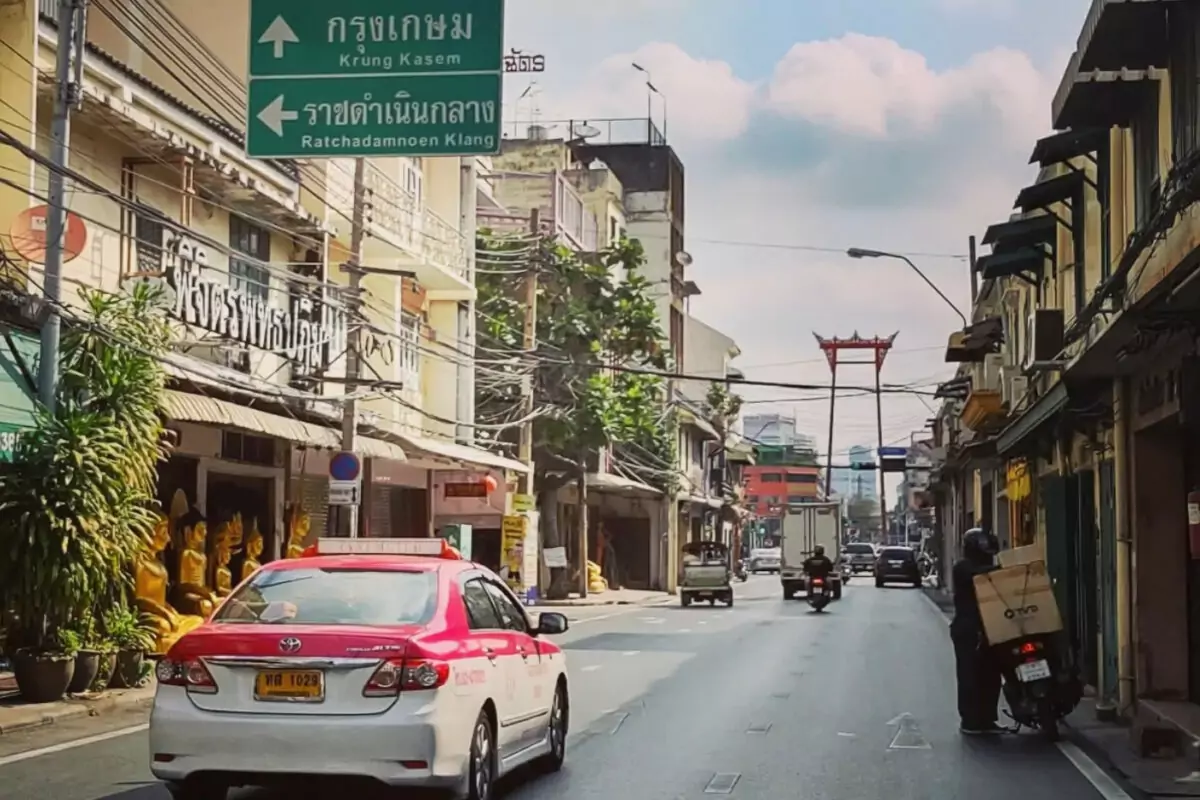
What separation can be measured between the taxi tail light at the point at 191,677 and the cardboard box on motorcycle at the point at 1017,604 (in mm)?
7805

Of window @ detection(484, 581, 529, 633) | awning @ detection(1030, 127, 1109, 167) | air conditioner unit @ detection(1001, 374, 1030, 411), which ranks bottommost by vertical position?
window @ detection(484, 581, 529, 633)

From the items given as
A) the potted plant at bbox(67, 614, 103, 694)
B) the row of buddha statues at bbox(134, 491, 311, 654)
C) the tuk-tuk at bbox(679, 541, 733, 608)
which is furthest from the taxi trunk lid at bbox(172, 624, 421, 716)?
the tuk-tuk at bbox(679, 541, 733, 608)

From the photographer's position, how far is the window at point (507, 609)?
10.7 meters

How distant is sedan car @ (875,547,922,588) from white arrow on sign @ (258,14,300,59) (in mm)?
53627

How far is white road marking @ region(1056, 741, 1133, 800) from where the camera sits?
1098 cm

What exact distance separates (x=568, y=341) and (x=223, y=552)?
20.2 metres

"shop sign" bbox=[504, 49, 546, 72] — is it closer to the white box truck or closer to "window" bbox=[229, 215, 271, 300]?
"window" bbox=[229, 215, 271, 300]

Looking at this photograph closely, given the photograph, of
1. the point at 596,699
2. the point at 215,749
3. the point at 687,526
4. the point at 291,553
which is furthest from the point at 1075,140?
the point at 687,526

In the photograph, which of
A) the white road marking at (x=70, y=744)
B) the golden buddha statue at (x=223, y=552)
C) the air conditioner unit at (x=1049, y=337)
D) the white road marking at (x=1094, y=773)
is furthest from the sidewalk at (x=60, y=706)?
the air conditioner unit at (x=1049, y=337)

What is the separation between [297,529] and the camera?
2714 cm

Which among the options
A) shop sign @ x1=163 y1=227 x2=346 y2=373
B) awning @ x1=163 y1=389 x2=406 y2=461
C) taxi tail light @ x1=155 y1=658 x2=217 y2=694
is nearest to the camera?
taxi tail light @ x1=155 y1=658 x2=217 y2=694

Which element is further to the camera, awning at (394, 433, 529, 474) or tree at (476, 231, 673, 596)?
tree at (476, 231, 673, 596)

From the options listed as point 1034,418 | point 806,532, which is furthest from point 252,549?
point 806,532

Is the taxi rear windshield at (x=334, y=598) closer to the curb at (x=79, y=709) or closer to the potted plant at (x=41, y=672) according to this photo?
the curb at (x=79, y=709)
